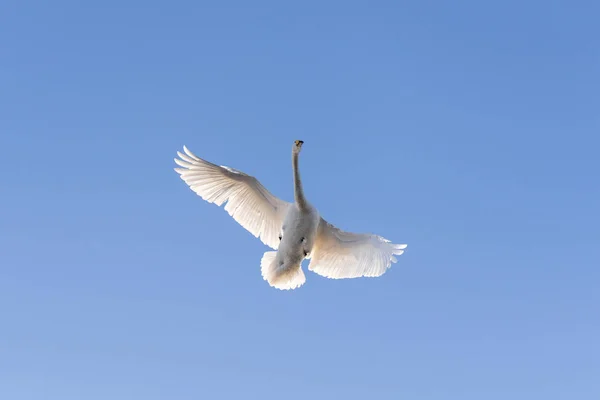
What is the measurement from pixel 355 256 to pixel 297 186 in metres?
3.77

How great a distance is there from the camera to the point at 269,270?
30172 millimetres

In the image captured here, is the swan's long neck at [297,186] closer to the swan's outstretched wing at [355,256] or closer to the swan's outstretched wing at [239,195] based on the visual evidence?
the swan's outstretched wing at [239,195]

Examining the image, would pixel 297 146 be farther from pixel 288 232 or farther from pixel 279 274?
pixel 279 274

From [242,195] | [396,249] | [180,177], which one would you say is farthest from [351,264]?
[180,177]

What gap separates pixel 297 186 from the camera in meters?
29.2

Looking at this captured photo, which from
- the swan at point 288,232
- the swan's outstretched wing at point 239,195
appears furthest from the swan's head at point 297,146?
the swan's outstretched wing at point 239,195

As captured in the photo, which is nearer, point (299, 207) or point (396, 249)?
point (299, 207)

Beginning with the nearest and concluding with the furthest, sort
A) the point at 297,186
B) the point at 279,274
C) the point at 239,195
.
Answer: the point at 297,186 < the point at 279,274 < the point at 239,195

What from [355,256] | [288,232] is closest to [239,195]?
[288,232]

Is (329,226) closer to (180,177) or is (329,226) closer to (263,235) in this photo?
(263,235)

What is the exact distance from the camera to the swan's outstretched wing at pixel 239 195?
3053 centimetres

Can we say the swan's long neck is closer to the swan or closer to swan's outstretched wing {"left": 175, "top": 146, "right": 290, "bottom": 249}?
the swan

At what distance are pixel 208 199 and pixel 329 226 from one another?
4101mm

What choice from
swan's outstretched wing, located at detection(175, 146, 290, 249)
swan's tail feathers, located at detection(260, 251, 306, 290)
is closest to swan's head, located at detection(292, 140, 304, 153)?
swan's outstretched wing, located at detection(175, 146, 290, 249)
